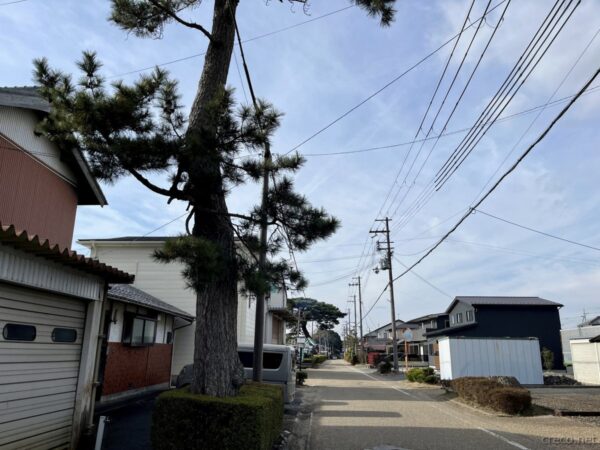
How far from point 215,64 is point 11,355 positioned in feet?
17.5

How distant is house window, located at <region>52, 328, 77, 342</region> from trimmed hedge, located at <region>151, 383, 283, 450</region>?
1.87m

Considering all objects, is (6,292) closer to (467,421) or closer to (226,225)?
(226,225)

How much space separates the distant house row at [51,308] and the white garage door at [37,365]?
0.05ft

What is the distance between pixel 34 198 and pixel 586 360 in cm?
2442

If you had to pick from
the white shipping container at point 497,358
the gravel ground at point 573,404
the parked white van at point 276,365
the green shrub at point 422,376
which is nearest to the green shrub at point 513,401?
the gravel ground at point 573,404

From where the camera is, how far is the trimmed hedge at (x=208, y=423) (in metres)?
6.05

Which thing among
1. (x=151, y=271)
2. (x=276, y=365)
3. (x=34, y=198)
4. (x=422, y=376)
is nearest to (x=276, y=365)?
(x=276, y=365)

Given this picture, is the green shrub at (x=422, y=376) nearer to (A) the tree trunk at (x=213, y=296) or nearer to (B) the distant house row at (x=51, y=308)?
(B) the distant house row at (x=51, y=308)

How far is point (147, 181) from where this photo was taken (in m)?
6.71

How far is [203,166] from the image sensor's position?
638cm

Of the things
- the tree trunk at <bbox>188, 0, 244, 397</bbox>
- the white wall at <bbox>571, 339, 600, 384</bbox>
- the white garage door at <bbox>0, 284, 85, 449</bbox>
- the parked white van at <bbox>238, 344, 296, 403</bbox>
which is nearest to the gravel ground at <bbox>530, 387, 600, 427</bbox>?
the parked white van at <bbox>238, 344, 296, 403</bbox>

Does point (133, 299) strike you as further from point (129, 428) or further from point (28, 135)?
point (28, 135)

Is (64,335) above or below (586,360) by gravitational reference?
above

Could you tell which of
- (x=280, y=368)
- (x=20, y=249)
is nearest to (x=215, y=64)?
(x=20, y=249)
